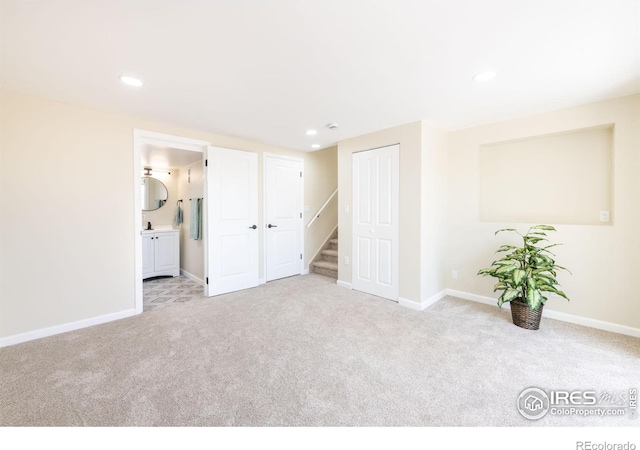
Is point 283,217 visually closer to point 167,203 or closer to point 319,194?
point 319,194

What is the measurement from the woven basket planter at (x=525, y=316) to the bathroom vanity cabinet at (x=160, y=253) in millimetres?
5454

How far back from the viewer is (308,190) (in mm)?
4996

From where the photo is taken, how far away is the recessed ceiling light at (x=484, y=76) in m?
2.01

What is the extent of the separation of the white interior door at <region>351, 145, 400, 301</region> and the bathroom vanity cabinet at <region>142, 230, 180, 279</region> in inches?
139

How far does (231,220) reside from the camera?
153 inches

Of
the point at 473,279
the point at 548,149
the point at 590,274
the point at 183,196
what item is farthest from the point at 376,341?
the point at 183,196

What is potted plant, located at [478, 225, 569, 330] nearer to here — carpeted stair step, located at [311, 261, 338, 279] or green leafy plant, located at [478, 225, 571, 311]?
green leafy plant, located at [478, 225, 571, 311]

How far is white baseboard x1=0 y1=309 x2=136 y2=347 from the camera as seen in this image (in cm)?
235

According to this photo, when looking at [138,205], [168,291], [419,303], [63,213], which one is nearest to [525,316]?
[419,303]

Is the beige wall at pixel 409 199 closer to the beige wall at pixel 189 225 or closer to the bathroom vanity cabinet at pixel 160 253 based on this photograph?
the beige wall at pixel 189 225

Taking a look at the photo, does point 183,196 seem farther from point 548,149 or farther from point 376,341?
point 548,149

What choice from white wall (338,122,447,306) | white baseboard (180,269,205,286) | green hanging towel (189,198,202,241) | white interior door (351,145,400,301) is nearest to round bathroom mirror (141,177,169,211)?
green hanging towel (189,198,202,241)
